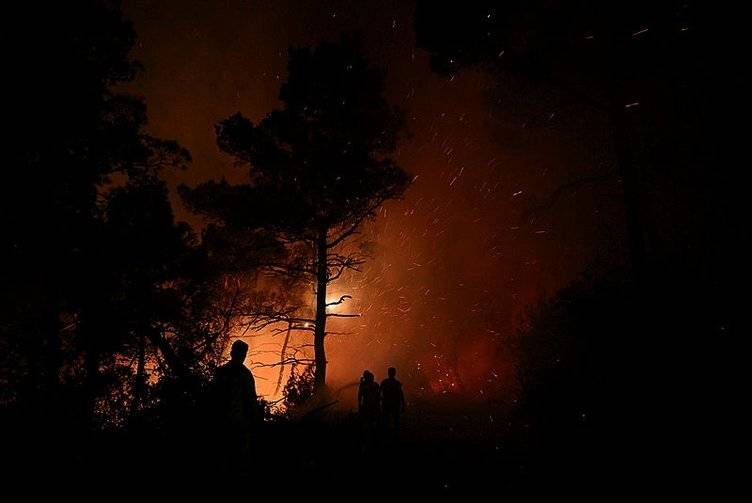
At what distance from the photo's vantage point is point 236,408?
5016mm

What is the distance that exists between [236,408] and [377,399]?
5.18 meters

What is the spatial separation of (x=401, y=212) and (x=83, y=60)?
25389 mm

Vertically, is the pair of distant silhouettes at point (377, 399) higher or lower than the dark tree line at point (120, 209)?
lower

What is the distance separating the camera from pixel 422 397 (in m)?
21.0

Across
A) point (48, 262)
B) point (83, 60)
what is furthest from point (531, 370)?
point (83, 60)

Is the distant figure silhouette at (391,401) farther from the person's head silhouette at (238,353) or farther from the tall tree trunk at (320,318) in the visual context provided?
the person's head silhouette at (238,353)

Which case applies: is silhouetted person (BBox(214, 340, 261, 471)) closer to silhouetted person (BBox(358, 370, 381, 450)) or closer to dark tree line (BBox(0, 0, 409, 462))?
dark tree line (BBox(0, 0, 409, 462))

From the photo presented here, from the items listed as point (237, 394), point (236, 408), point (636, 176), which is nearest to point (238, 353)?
point (237, 394)

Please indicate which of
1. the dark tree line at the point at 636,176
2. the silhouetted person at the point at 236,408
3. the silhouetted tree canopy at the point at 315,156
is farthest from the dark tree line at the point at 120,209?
the dark tree line at the point at 636,176

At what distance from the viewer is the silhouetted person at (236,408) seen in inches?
196

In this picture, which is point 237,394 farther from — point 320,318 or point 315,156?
point 315,156

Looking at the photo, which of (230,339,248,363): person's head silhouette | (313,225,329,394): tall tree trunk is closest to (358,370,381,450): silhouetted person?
(313,225,329,394): tall tree trunk

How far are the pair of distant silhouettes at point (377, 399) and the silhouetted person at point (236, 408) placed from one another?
450 cm

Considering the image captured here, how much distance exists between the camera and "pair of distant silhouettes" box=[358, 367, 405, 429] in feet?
31.6
